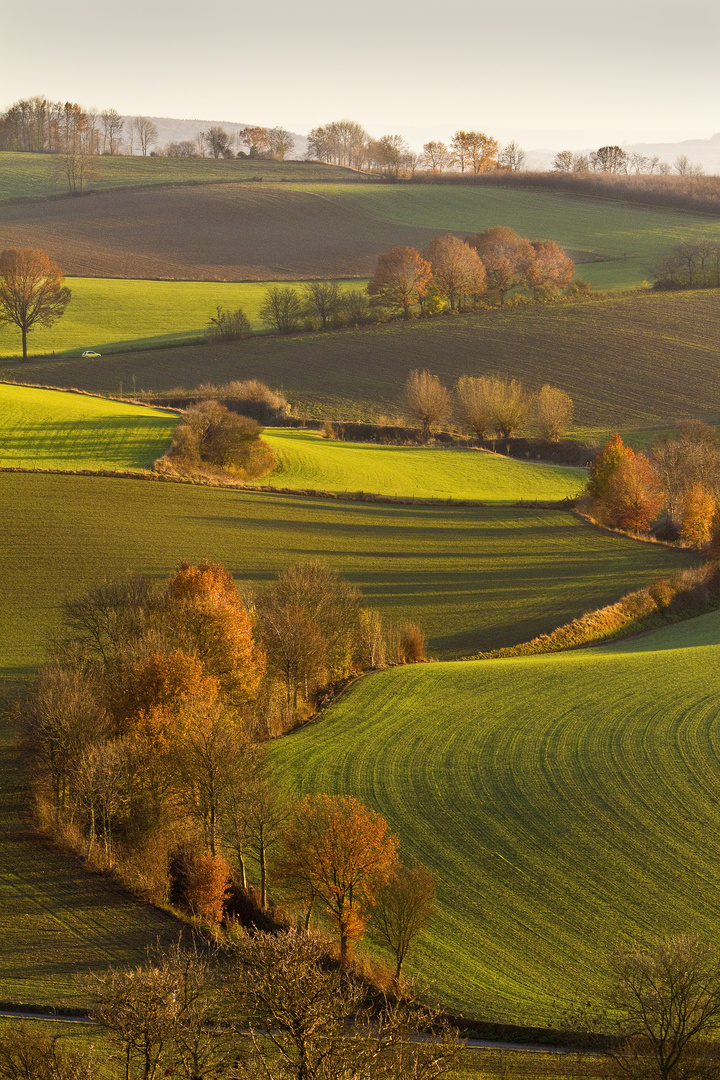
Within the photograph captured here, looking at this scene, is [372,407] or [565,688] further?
[372,407]

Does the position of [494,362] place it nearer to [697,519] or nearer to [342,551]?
[697,519]

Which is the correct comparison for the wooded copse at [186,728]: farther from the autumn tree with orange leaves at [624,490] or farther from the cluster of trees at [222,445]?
the autumn tree with orange leaves at [624,490]

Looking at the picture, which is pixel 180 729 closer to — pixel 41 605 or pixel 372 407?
pixel 41 605

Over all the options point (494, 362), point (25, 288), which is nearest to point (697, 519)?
point (494, 362)

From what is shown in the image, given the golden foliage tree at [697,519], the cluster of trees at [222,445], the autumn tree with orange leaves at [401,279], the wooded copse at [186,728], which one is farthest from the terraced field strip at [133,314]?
the wooded copse at [186,728]

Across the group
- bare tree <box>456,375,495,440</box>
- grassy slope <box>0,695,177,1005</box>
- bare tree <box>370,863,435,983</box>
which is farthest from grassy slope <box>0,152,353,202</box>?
bare tree <box>370,863,435,983</box>

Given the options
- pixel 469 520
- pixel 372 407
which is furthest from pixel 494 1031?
pixel 372 407
